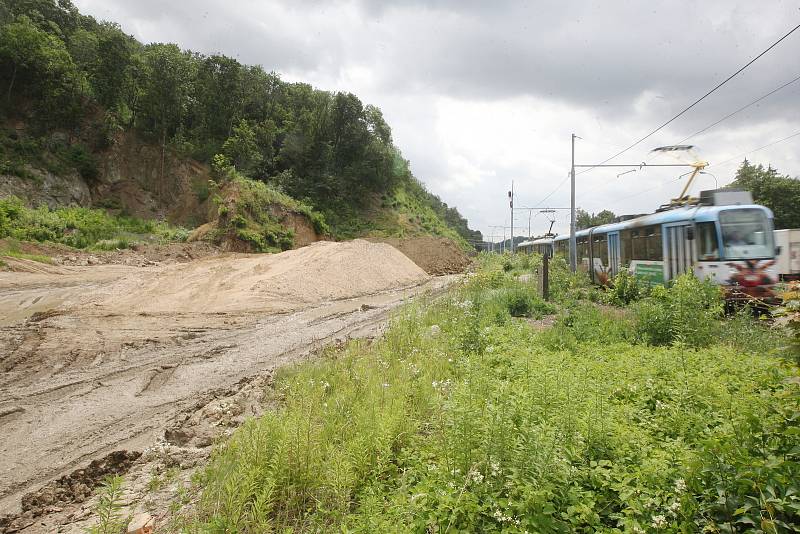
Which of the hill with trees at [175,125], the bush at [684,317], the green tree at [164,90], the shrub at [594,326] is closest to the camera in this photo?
the bush at [684,317]

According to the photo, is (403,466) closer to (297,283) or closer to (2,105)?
(297,283)

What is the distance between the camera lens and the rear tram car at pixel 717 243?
1290 cm

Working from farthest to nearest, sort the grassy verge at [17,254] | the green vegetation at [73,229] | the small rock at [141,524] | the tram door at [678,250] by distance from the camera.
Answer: the green vegetation at [73,229], the grassy verge at [17,254], the tram door at [678,250], the small rock at [141,524]

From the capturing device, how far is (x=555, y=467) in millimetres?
3516

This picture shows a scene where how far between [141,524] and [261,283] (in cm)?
1389

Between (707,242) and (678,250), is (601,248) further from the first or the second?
(707,242)

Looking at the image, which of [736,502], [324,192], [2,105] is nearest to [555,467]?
[736,502]

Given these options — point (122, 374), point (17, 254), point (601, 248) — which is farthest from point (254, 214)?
point (122, 374)

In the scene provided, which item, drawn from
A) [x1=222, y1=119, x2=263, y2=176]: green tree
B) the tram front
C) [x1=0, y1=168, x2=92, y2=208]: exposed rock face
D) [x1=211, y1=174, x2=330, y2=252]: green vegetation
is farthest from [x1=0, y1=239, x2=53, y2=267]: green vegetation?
the tram front

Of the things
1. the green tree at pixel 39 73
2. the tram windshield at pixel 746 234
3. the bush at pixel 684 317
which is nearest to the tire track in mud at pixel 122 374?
the bush at pixel 684 317

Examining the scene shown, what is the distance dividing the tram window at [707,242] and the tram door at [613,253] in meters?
5.88

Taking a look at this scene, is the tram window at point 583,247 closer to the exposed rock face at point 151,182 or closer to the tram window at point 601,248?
the tram window at point 601,248

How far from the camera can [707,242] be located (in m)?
13.5

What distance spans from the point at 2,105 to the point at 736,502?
52.3 metres
